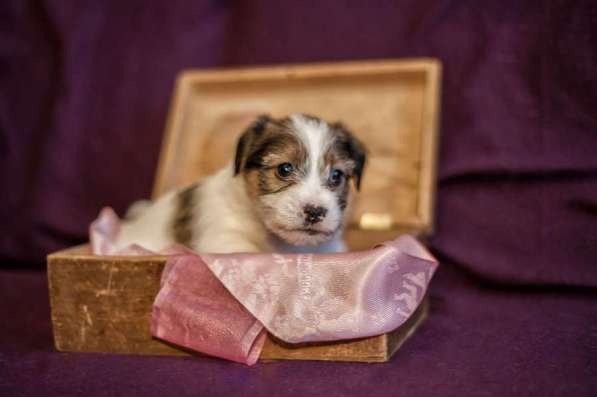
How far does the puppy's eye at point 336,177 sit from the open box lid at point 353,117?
48cm

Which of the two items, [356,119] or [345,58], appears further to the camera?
[345,58]

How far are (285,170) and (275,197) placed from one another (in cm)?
11

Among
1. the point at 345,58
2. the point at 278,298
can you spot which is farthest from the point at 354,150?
the point at 345,58

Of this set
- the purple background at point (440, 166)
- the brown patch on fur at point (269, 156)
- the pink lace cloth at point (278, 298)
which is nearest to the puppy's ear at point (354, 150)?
the brown patch on fur at point (269, 156)

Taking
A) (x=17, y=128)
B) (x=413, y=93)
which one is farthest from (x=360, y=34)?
(x=17, y=128)

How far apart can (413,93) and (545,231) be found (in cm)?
84

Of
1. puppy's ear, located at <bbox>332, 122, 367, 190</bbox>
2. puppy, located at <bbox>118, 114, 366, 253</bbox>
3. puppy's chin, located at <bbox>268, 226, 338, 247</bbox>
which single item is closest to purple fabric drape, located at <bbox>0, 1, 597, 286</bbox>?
puppy's ear, located at <bbox>332, 122, 367, 190</bbox>

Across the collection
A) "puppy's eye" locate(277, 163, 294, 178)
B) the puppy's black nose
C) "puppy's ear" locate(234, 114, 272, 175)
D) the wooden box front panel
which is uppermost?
"puppy's ear" locate(234, 114, 272, 175)

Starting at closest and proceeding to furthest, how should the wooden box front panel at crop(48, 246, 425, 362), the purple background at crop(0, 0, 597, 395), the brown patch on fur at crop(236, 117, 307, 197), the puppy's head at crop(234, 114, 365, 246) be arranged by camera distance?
1. the purple background at crop(0, 0, 597, 395)
2. the wooden box front panel at crop(48, 246, 425, 362)
3. the puppy's head at crop(234, 114, 365, 246)
4. the brown patch on fur at crop(236, 117, 307, 197)

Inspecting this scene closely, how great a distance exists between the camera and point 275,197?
6.44 ft

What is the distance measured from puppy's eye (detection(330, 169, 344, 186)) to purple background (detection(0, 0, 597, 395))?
1.92 feet

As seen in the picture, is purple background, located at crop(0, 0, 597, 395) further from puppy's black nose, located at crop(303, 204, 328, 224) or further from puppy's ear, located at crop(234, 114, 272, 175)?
puppy's ear, located at crop(234, 114, 272, 175)

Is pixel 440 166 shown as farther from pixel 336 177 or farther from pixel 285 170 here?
pixel 285 170

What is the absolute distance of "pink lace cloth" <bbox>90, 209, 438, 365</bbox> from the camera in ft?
5.40
